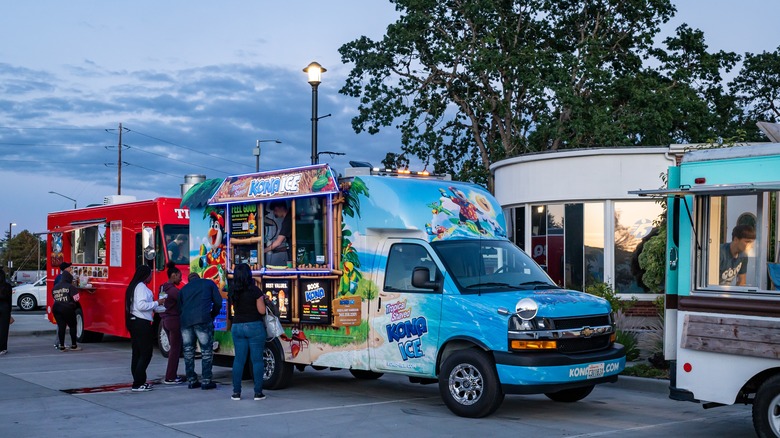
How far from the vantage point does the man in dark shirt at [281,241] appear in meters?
12.9

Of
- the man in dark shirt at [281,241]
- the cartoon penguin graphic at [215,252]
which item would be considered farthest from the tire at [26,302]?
the man in dark shirt at [281,241]

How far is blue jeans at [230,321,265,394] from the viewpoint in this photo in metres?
12.0

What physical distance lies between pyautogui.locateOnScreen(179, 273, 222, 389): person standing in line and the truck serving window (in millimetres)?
6661

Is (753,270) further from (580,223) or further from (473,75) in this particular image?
(473,75)

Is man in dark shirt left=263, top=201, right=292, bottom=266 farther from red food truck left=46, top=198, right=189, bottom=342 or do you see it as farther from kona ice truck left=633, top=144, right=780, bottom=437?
kona ice truck left=633, top=144, right=780, bottom=437

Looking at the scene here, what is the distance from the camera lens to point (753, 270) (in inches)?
342

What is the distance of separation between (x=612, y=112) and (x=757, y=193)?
26809 mm

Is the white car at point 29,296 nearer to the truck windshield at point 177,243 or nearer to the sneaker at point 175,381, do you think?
the truck windshield at point 177,243

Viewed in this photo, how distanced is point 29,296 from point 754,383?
3416cm

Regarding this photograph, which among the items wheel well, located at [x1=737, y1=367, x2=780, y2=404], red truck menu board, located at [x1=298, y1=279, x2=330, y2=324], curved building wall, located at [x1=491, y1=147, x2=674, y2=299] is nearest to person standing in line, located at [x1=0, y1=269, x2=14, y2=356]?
red truck menu board, located at [x1=298, y1=279, x2=330, y2=324]

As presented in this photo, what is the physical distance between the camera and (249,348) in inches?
476

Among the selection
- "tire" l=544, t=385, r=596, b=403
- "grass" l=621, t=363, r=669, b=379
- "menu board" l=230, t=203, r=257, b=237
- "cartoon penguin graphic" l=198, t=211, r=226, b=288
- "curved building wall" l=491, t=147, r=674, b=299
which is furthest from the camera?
"curved building wall" l=491, t=147, r=674, b=299

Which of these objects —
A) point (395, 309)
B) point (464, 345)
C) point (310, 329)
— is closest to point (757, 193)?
point (464, 345)

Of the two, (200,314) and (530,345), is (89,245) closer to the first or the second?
(200,314)
